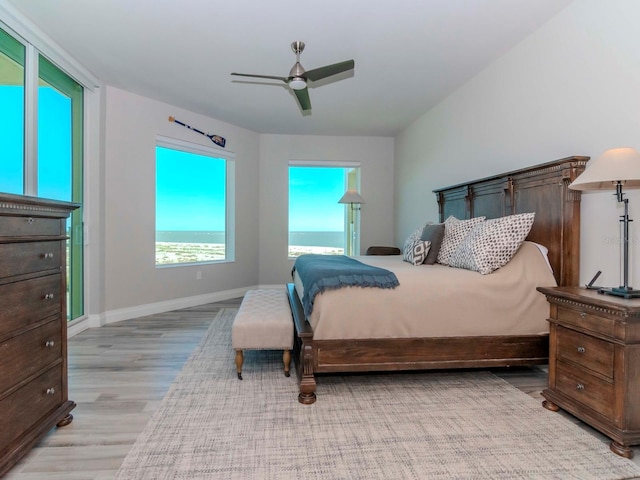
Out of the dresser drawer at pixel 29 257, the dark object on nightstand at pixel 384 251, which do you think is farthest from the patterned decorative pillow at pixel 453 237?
the dresser drawer at pixel 29 257

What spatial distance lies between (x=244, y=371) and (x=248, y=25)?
263 cm

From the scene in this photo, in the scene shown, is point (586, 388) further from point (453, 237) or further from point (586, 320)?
point (453, 237)

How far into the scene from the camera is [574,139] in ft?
8.20

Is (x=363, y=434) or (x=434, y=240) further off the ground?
(x=434, y=240)

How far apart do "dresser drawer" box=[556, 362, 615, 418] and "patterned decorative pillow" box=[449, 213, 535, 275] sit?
0.74 meters

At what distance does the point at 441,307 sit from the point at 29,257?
226 centimetres

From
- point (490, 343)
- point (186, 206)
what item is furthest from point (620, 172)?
point (186, 206)

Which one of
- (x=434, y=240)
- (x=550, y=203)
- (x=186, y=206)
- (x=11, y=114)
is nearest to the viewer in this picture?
(x=550, y=203)

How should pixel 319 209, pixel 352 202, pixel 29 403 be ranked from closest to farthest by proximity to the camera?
pixel 29 403, pixel 352 202, pixel 319 209

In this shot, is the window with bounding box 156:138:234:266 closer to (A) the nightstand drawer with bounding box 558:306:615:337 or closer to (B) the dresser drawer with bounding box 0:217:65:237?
(B) the dresser drawer with bounding box 0:217:65:237

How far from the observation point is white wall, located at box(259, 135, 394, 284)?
19.6ft

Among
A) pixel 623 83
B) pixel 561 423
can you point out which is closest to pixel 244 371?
pixel 561 423

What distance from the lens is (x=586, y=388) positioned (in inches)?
73.3

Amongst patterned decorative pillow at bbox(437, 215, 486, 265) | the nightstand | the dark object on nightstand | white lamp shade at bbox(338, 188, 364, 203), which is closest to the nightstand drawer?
the nightstand
